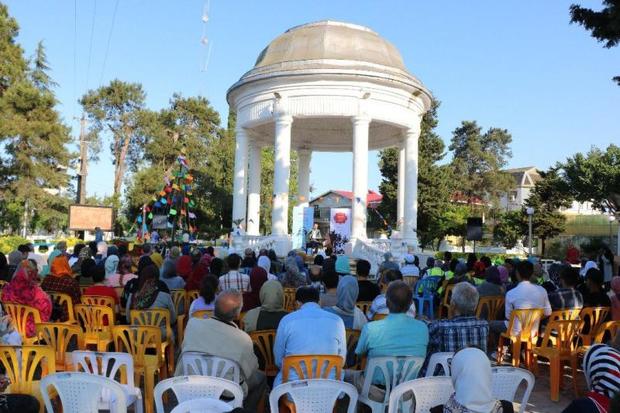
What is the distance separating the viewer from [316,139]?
2798 cm

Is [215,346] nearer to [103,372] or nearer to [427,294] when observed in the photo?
[103,372]

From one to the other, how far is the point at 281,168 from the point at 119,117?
36.2m

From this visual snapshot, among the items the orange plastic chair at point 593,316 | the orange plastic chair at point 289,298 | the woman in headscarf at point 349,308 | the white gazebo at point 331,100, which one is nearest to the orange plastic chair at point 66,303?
the orange plastic chair at point 289,298

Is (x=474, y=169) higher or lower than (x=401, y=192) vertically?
higher

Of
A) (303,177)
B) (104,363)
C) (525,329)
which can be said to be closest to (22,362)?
(104,363)

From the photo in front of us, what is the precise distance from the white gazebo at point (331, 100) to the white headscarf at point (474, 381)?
17897 mm

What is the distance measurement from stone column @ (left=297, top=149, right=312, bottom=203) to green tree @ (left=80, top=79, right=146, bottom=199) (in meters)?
28.6

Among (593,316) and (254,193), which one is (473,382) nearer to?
(593,316)

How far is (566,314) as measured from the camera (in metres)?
6.64

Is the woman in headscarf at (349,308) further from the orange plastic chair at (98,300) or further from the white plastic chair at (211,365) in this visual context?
the orange plastic chair at (98,300)

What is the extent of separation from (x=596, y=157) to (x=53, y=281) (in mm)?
39647

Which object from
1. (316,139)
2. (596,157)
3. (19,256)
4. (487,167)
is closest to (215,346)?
(19,256)

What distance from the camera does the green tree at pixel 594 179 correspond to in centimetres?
3581

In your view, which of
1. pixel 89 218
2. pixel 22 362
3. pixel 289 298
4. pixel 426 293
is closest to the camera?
pixel 22 362
